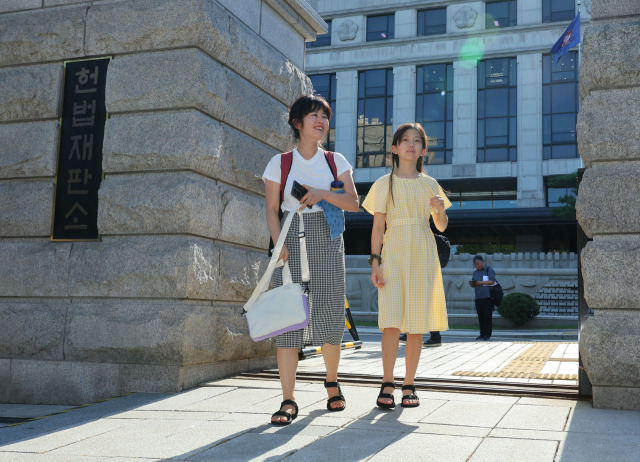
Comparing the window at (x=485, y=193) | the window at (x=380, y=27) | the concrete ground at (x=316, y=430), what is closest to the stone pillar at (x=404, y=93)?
the window at (x=380, y=27)

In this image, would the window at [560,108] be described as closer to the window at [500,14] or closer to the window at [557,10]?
the window at [557,10]

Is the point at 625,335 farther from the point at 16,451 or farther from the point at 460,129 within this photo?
the point at 460,129

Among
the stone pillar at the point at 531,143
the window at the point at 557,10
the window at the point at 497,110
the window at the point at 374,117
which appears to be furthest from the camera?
the window at the point at 374,117

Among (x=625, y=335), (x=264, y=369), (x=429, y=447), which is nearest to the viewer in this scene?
(x=429, y=447)

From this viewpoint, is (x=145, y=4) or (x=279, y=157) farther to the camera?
(x=145, y=4)

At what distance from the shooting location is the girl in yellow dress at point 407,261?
15.1 feet

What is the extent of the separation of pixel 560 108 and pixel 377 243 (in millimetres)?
36426

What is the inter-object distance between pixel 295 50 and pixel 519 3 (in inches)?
1398

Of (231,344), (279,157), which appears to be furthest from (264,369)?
(279,157)

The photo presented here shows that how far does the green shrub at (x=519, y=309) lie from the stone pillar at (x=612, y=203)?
58.6 ft

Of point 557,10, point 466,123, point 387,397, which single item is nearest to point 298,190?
point 387,397

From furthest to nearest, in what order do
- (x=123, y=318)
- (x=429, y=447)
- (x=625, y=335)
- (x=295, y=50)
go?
1. (x=295, y=50)
2. (x=123, y=318)
3. (x=625, y=335)
4. (x=429, y=447)

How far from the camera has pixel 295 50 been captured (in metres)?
7.85

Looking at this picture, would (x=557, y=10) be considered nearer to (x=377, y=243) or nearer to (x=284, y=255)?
(x=377, y=243)
